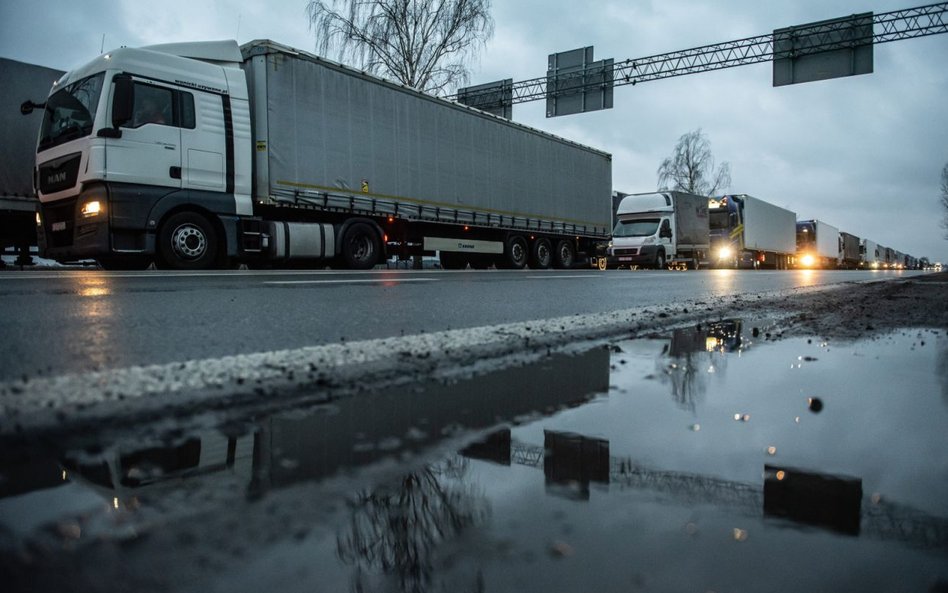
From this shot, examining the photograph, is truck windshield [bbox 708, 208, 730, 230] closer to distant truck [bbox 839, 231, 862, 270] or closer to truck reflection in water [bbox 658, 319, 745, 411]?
distant truck [bbox 839, 231, 862, 270]

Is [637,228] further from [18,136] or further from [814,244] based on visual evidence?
[814,244]

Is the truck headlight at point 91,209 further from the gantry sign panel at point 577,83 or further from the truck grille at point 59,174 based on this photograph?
the gantry sign panel at point 577,83

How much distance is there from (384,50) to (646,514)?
86.8 feet

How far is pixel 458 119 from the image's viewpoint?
16.2 meters

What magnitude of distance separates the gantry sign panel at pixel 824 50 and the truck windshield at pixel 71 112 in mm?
20110

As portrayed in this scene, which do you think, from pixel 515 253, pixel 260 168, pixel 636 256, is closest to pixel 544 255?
pixel 515 253

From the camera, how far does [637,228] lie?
24750 mm

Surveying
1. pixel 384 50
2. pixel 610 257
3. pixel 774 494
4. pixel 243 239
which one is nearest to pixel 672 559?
pixel 774 494

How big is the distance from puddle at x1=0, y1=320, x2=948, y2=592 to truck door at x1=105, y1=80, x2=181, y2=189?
29.4 ft

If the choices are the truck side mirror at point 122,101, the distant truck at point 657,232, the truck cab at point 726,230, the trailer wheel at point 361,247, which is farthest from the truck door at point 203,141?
the truck cab at point 726,230

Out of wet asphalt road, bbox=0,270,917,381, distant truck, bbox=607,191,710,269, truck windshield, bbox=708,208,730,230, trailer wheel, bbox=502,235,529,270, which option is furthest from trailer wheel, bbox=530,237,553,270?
truck windshield, bbox=708,208,730,230

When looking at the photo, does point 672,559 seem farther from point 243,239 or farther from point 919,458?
point 243,239

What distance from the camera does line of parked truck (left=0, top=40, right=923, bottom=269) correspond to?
936cm

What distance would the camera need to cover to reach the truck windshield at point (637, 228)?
24.4m
